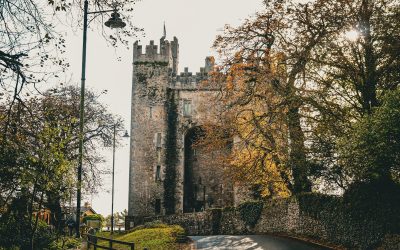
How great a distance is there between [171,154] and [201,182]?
4472 millimetres

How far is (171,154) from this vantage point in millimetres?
41906

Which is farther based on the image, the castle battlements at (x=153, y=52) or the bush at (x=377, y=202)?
the castle battlements at (x=153, y=52)

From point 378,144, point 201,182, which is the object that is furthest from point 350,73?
point 201,182

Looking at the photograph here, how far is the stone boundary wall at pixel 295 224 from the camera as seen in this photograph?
16.4 m

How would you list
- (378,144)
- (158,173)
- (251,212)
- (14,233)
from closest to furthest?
(378,144), (14,233), (251,212), (158,173)

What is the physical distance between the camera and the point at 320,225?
19.4 m

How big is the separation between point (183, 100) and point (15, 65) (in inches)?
1400

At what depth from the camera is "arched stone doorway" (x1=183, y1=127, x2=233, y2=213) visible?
43.2m

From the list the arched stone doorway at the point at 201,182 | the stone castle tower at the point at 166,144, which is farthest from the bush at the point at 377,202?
the arched stone doorway at the point at 201,182

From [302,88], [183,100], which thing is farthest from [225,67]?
[183,100]

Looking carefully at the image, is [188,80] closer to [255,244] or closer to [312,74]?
[312,74]

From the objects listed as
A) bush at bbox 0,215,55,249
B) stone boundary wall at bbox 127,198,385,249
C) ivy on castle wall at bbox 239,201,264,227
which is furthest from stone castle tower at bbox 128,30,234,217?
bush at bbox 0,215,55,249

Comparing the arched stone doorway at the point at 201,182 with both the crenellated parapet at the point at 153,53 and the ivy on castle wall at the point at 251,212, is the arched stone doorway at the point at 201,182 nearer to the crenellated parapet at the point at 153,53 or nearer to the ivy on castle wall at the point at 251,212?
the crenellated parapet at the point at 153,53

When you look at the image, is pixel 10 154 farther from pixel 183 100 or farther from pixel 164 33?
pixel 164 33
